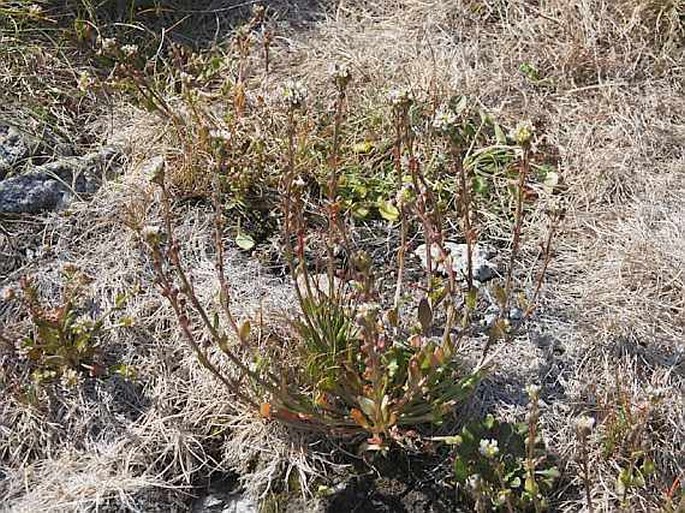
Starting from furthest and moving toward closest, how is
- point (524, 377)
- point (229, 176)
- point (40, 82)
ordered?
point (40, 82) → point (229, 176) → point (524, 377)

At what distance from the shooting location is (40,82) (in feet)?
10.4

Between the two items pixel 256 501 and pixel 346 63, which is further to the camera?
pixel 346 63

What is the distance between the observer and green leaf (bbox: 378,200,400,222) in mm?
2818

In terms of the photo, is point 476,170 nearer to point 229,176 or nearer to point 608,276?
point 608,276

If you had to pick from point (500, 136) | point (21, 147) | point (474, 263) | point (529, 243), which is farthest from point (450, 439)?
point (21, 147)

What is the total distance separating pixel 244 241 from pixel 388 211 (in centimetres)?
45

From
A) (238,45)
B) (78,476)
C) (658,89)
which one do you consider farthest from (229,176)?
(658,89)

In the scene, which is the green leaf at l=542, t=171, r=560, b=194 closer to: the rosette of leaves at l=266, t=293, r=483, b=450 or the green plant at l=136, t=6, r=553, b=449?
the green plant at l=136, t=6, r=553, b=449

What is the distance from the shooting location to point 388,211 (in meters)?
2.84

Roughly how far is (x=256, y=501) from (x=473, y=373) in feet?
2.09

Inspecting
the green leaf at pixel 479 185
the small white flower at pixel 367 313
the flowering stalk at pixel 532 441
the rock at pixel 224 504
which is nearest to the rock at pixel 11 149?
the rock at pixel 224 504

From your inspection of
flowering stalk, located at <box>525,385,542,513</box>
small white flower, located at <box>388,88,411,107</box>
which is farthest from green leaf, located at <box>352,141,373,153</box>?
flowering stalk, located at <box>525,385,542,513</box>

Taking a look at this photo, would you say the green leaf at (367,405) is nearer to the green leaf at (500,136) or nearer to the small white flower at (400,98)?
the small white flower at (400,98)

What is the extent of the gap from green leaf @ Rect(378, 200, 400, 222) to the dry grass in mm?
413
